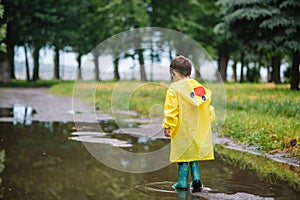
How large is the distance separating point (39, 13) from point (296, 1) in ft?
69.8

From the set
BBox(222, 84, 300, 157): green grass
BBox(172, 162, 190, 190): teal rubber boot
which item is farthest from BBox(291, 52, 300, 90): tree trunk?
BBox(172, 162, 190, 190): teal rubber boot

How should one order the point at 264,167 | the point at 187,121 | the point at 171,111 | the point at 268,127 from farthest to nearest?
the point at 268,127
the point at 264,167
the point at 187,121
the point at 171,111

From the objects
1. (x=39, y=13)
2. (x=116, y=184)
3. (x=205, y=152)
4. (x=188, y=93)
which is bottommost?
(x=116, y=184)

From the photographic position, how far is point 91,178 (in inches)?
229

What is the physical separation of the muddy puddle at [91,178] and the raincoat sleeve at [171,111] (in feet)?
2.30

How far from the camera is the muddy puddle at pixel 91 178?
5.01 metres

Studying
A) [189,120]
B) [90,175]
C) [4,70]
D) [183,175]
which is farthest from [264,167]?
[4,70]

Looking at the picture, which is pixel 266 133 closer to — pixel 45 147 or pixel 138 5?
pixel 45 147

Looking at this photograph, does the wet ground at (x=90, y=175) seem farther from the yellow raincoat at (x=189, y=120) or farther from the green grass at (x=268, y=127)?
the green grass at (x=268, y=127)

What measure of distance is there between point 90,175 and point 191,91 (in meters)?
1.76

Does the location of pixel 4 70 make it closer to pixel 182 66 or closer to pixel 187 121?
pixel 182 66

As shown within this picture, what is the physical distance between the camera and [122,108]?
15930 mm

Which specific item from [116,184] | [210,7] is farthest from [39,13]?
[116,184]

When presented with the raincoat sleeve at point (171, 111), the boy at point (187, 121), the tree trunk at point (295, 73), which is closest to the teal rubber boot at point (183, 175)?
the boy at point (187, 121)
